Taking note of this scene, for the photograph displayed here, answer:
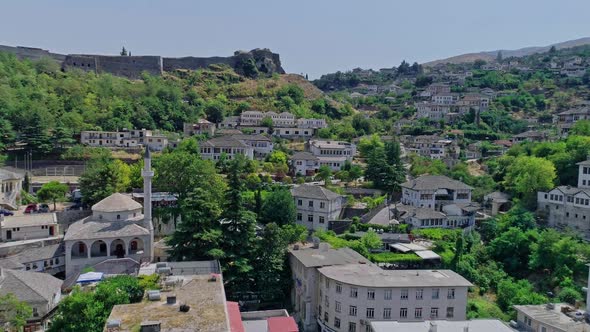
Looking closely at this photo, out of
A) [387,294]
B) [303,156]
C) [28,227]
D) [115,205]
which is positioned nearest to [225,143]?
[303,156]

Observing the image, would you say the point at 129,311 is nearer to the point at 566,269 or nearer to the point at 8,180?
the point at 8,180

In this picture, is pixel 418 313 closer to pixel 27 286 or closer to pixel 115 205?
pixel 27 286

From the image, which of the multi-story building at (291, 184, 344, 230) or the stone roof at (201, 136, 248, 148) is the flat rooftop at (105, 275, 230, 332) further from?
the stone roof at (201, 136, 248, 148)

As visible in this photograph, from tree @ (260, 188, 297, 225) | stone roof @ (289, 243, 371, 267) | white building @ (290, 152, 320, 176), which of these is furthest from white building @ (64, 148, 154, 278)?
white building @ (290, 152, 320, 176)

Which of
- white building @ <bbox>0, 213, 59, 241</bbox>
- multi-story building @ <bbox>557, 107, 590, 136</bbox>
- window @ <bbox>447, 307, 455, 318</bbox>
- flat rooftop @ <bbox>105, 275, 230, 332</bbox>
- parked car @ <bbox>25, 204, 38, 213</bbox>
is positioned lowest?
window @ <bbox>447, 307, 455, 318</bbox>

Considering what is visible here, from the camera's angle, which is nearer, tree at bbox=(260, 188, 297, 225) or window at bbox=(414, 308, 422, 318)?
window at bbox=(414, 308, 422, 318)

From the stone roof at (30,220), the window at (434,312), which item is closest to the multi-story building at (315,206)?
the window at (434,312)
